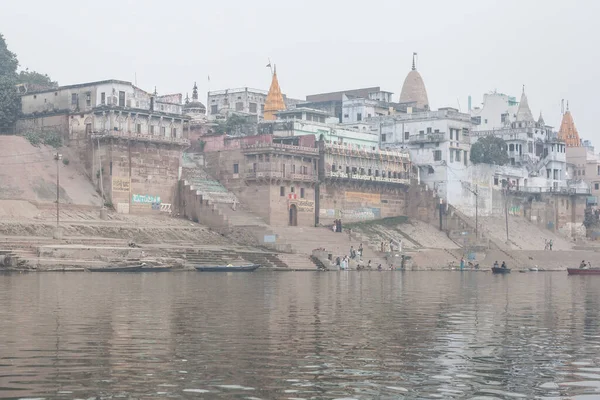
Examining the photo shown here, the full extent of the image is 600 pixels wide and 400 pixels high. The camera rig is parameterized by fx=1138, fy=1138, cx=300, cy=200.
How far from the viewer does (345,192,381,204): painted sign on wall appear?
79562 mm

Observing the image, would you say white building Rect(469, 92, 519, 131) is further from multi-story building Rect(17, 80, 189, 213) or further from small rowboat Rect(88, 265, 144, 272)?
small rowboat Rect(88, 265, 144, 272)

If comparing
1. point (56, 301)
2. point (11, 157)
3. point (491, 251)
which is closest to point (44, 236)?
point (11, 157)

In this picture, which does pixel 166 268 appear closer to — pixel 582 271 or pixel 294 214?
pixel 294 214

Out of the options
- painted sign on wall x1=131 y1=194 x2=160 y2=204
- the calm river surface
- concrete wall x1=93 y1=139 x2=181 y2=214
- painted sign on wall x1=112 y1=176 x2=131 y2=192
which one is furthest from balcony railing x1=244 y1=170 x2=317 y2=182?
the calm river surface

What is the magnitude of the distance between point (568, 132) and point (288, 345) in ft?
325

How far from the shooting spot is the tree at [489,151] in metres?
88.8

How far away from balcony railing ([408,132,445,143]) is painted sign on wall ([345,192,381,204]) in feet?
18.9

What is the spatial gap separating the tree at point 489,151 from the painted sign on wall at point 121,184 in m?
30.8

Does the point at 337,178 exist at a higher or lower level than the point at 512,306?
higher

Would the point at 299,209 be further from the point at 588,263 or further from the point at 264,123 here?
the point at 588,263

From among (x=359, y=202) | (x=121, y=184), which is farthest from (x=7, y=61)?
(x=359, y=202)

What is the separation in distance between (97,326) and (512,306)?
48.3 ft

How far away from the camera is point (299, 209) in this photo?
75125mm

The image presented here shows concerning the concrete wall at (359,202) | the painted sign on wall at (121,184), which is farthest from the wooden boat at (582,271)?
the painted sign on wall at (121,184)
